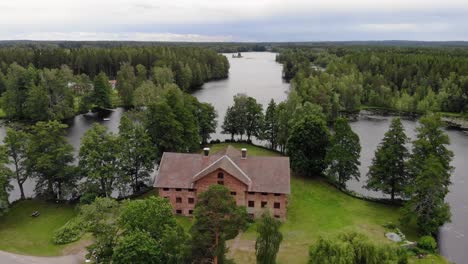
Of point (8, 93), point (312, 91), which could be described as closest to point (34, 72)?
point (8, 93)

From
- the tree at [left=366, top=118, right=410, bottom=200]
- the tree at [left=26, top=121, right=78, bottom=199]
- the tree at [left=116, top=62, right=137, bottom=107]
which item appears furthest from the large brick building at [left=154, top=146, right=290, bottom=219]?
the tree at [left=116, top=62, right=137, bottom=107]

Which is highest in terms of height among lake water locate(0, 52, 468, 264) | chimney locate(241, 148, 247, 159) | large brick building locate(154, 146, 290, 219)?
chimney locate(241, 148, 247, 159)

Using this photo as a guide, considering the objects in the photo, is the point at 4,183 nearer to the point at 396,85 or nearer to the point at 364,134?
the point at 364,134

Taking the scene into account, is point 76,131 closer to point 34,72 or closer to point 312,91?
point 34,72

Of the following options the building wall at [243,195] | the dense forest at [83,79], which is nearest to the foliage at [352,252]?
the building wall at [243,195]

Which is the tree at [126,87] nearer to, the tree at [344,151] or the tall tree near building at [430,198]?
the tree at [344,151]

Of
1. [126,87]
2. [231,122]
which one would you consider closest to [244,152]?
[231,122]

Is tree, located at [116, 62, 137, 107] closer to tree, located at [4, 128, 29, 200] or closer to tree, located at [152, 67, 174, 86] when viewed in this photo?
tree, located at [152, 67, 174, 86]
